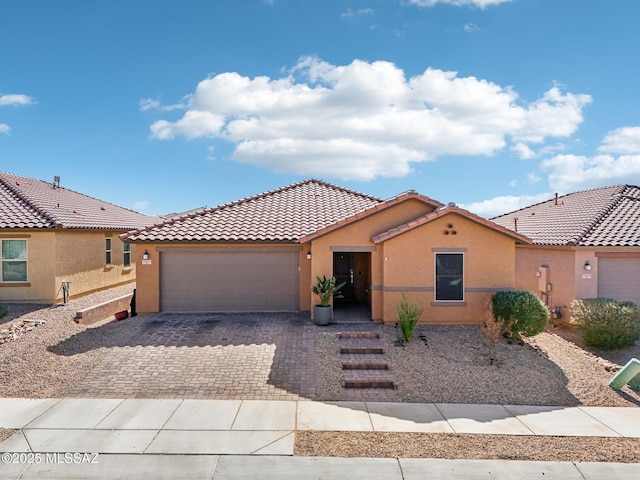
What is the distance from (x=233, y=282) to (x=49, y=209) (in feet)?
30.8

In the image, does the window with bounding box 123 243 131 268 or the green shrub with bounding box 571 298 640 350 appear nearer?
the green shrub with bounding box 571 298 640 350

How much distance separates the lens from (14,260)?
16.2 m

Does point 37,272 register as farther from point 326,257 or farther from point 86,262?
point 326,257

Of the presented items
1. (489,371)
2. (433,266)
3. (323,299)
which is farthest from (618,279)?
(323,299)

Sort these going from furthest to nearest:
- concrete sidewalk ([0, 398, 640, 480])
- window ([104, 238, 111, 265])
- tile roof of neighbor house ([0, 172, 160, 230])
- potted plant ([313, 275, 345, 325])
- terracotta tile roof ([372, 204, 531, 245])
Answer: window ([104, 238, 111, 265]) → tile roof of neighbor house ([0, 172, 160, 230]) → potted plant ([313, 275, 345, 325]) → terracotta tile roof ([372, 204, 531, 245]) → concrete sidewalk ([0, 398, 640, 480])

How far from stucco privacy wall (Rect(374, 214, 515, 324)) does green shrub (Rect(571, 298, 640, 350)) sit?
2580mm

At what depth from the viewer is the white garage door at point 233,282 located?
49.2ft

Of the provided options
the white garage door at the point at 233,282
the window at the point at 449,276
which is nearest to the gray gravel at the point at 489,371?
the window at the point at 449,276

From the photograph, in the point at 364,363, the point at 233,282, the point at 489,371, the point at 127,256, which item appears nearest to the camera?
the point at 489,371

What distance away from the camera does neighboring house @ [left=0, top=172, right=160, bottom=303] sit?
52.7 feet

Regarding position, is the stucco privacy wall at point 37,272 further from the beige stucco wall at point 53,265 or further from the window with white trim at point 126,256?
the window with white trim at point 126,256

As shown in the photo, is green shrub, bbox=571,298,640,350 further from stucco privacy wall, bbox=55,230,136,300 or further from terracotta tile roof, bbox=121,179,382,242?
stucco privacy wall, bbox=55,230,136,300

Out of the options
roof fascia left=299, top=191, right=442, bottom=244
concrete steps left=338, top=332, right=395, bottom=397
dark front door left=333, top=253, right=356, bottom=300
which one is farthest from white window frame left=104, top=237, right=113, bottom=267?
concrete steps left=338, top=332, right=395, bottom=397

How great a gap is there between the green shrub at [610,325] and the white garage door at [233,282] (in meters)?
9.39
